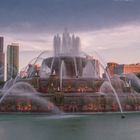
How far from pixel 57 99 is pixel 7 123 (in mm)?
16740

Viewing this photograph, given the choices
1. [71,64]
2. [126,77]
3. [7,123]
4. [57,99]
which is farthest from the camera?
[126,77]

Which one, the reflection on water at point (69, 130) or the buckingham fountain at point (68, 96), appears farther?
the buckingham fountain at point (68, 96)

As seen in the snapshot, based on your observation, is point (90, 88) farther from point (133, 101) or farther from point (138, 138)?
point (138, 138)

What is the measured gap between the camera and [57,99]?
6744cm

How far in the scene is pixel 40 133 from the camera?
4256cm

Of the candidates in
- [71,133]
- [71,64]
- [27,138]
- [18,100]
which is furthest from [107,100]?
[27,138]

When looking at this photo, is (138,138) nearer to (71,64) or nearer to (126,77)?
(71,64)

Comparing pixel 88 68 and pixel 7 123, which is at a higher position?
pixel 88 68

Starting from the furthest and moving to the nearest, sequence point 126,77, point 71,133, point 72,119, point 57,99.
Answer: point 126,77 < point 57,99 < point 72,119 < point 71,133

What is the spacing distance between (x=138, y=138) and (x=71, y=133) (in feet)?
21.3

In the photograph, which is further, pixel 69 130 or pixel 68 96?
pixel 68 96

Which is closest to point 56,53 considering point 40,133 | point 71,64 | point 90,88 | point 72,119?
point 71,64

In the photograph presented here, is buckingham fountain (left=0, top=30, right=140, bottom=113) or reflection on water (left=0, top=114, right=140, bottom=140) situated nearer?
reflection on water (left=0, top=114, right=140, bottom=140)

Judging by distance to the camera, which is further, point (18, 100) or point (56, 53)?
point (56, 53)
